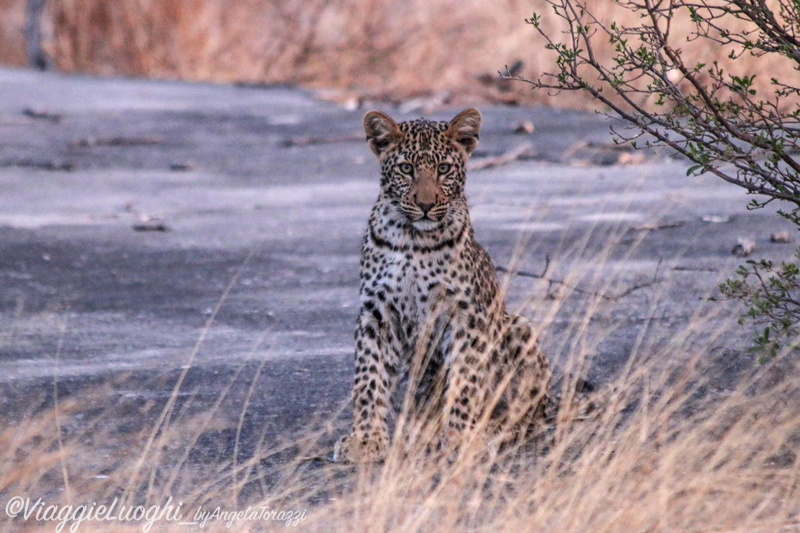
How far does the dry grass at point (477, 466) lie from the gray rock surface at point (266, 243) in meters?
0.28

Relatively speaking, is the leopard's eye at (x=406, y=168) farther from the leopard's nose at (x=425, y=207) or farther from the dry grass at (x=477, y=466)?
the dry grass at (x=477, y=466)

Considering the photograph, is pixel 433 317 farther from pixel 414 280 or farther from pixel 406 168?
pixel 406 168

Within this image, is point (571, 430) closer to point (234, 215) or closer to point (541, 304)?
point (541, 304)

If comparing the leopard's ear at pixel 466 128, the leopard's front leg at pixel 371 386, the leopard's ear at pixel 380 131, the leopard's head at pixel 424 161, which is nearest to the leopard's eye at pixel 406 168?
the leopard's head at pixel 424 161

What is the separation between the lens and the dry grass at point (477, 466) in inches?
191

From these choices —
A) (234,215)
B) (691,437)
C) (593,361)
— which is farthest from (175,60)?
(691,437)

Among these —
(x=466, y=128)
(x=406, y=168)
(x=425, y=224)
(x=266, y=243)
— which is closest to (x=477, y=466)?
(x=425, y=224)

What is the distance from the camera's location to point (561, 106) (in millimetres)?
16797

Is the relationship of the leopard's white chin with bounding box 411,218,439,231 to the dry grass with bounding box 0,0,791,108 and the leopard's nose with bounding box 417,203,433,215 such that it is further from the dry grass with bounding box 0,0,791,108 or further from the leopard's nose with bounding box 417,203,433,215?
the dry grass with bounding box 0,0,791,108

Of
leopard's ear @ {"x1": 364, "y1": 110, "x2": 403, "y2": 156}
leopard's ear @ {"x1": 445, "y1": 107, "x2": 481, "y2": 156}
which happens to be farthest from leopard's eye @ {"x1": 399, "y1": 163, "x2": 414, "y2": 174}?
leopard's ear @ {"x1": 445, "y1": 107, "x2": 481, "y2": 156}

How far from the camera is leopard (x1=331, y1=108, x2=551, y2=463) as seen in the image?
5895 mm

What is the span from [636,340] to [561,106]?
9669 millimetres

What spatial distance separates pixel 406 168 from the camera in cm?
610

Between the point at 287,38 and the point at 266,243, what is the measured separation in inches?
475
